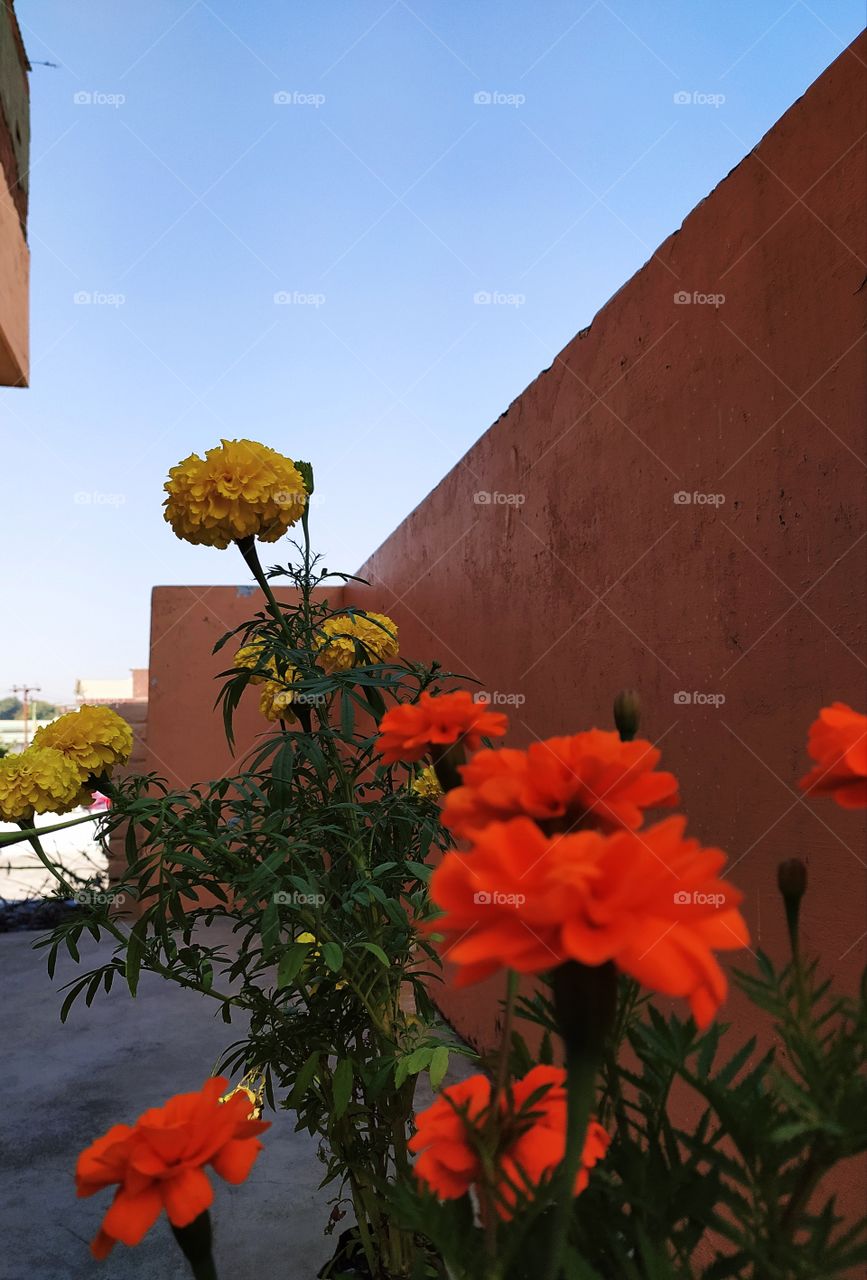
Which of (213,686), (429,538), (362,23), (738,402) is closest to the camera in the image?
(738,402)

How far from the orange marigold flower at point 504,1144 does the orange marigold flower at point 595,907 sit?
0.15 metres

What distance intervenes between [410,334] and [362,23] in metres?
1.01

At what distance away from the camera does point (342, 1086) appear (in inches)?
45.0

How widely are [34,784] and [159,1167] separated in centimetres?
109

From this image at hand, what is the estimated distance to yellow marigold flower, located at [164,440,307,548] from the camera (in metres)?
1.30

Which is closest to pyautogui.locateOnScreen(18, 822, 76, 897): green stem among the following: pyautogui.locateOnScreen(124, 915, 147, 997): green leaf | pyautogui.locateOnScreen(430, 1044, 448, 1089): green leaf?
pyautogui.locateOnScreen(124, 915, 147, 997): green leaf

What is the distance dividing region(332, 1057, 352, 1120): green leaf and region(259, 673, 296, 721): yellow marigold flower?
543 mm

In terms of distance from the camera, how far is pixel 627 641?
1.82m

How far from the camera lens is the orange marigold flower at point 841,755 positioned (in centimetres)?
47

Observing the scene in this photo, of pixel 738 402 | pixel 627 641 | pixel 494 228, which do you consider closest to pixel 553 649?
pixel 627 641

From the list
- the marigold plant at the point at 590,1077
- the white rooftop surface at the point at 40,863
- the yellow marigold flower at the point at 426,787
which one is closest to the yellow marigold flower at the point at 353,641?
the yellow marigold flower at the point at 426,787

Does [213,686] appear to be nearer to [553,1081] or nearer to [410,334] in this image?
[410,334]

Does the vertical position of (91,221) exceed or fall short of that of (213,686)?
it exceeds it

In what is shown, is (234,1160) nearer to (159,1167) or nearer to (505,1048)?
(159,1167)
